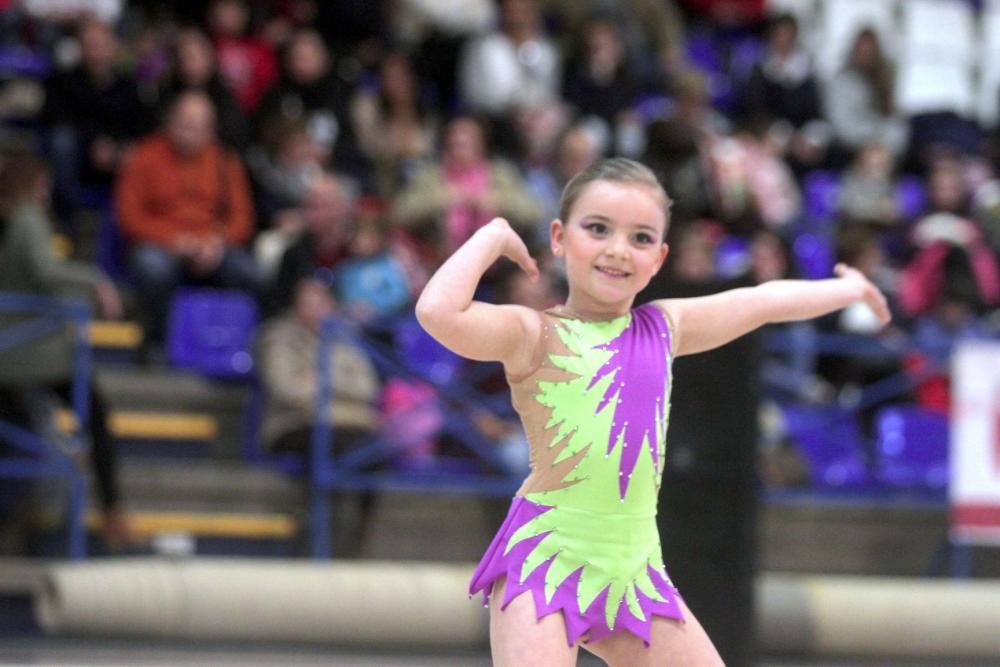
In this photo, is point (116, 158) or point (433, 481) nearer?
point (433, 481)

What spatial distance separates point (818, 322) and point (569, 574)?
6815 millimetres

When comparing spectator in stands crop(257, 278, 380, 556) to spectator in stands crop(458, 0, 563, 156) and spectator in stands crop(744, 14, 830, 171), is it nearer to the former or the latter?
spectator in stands crop(458, 0, 563, 156)

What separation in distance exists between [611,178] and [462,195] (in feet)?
21.4

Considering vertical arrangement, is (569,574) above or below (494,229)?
below

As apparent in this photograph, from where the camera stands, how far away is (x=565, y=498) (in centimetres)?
371

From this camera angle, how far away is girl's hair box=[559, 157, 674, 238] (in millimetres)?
3730

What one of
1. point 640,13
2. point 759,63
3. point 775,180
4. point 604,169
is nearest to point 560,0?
point 640,13

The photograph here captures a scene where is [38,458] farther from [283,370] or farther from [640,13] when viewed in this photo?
[640,13]

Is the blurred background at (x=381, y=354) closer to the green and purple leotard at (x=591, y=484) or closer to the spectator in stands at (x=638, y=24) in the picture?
the spectator in stands at (x=638, y=24)

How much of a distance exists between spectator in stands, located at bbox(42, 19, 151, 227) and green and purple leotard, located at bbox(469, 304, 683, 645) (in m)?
7.05

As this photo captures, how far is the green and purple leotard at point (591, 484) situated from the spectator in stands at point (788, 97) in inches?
367

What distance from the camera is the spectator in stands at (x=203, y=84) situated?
10.3 meters

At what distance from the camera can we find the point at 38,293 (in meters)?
8.48

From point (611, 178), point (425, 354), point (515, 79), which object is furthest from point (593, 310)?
point (515, 79)
